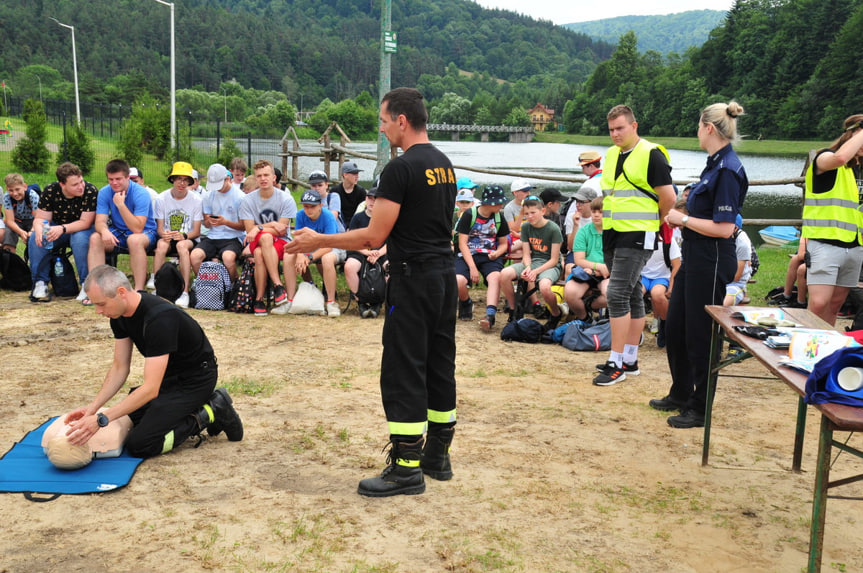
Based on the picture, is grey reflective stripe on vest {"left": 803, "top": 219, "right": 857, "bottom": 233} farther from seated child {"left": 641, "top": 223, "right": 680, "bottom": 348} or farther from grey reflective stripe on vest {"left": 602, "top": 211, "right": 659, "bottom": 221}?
grey reflective stripe on vest {"left": 602, "top": 211, "right": 659, "bottom": 221}

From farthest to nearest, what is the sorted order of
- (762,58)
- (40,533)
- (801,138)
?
(762,58) < (801,138) < (40,533)

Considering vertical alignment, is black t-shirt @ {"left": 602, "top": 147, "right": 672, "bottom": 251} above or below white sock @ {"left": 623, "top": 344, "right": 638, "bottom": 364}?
above

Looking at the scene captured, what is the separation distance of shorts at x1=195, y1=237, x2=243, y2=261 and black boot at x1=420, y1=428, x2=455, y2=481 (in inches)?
208

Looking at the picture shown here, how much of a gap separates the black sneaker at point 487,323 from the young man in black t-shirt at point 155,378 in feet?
12.2

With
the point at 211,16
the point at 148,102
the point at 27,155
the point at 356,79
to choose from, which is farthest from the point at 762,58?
the point at 211,16

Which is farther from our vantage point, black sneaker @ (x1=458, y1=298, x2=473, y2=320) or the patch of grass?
black sneaker @ (x1=458, y1=298, x2=473, y2=320)

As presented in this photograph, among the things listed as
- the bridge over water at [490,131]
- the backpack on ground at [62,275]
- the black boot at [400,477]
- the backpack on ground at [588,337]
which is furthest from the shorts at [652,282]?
the bridge over water at [490,131]

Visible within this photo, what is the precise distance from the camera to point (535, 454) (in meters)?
4.34

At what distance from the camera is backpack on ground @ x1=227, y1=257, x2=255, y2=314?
820cm

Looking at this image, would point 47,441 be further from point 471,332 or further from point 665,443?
point 471,332

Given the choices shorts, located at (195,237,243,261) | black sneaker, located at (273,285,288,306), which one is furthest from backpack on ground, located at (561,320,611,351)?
shorts, located at (195,237,243,261)

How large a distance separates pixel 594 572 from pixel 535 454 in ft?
4.42

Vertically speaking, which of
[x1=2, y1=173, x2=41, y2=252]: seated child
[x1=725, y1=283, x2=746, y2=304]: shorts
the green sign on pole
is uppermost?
the green sign on pole

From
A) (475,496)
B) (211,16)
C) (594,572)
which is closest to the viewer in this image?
(594,572)
